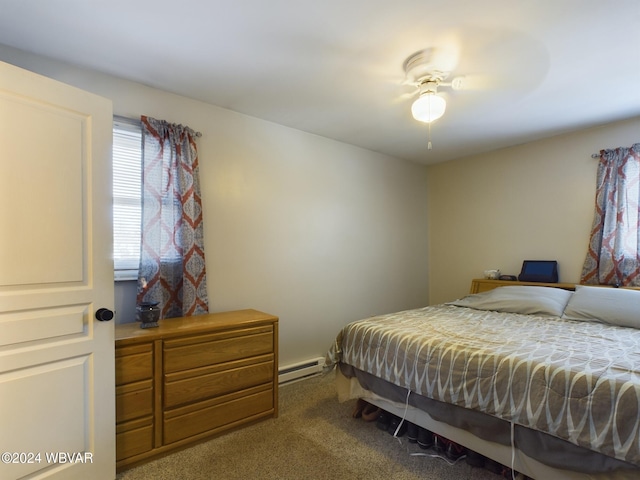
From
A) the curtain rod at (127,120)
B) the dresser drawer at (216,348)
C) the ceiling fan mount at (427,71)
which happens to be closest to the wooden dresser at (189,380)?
the dresser drawer at (216,348)

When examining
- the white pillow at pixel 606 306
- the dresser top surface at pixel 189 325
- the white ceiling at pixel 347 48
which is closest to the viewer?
the white ceiling at pixel 347 48

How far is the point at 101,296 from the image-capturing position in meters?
1.65

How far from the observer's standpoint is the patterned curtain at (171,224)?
2279 mm

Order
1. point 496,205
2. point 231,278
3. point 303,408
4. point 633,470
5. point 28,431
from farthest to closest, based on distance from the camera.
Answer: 1. point 496,205
2. point 231,278
3. point 303,408
4. point 28,431
5. point 633,470

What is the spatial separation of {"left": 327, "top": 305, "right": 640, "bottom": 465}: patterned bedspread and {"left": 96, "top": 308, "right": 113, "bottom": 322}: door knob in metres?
1.48

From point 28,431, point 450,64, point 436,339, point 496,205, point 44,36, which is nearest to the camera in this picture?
point 28,431

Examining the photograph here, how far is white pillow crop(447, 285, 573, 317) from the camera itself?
2721 mm

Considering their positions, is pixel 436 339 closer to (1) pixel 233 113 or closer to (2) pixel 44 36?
(1) pixel 233 113

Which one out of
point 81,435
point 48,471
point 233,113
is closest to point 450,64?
point 233,113

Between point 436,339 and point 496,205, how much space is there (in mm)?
2573

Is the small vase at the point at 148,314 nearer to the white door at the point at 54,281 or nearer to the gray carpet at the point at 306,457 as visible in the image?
the white door at the point at 54,281

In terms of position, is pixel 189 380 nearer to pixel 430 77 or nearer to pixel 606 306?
pixel 430 77

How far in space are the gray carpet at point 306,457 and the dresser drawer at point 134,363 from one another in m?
0.51

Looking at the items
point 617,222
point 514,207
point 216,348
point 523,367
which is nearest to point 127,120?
point 216,348
